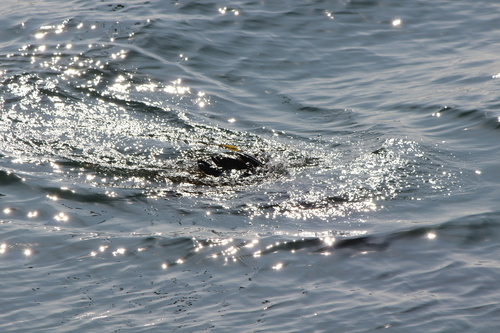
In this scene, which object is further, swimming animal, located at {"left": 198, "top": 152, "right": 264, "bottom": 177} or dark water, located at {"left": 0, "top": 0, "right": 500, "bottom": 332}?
swimming animal, located at {"left": 198, "top": 152, "right": 264, "bottom": 177}

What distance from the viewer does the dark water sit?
4.57 m

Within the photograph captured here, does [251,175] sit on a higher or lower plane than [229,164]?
lower

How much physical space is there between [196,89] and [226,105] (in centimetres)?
80

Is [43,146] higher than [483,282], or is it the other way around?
[43,146]

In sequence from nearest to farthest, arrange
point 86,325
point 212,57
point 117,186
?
point 86,325
point 117,186
point 212,57

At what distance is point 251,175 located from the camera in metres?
6.99

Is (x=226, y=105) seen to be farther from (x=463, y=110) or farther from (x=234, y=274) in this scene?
(x=234, y=274)

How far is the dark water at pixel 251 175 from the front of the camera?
4570mm

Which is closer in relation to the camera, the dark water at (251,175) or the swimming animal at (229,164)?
the dark water at (251,175)

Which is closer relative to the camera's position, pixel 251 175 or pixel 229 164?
pixel 251 175

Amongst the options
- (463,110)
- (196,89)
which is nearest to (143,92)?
(196,89)

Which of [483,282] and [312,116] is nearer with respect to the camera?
[483,282]

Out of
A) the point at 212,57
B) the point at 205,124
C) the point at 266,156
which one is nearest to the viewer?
the point at 266,156

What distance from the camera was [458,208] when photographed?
6180 mm
